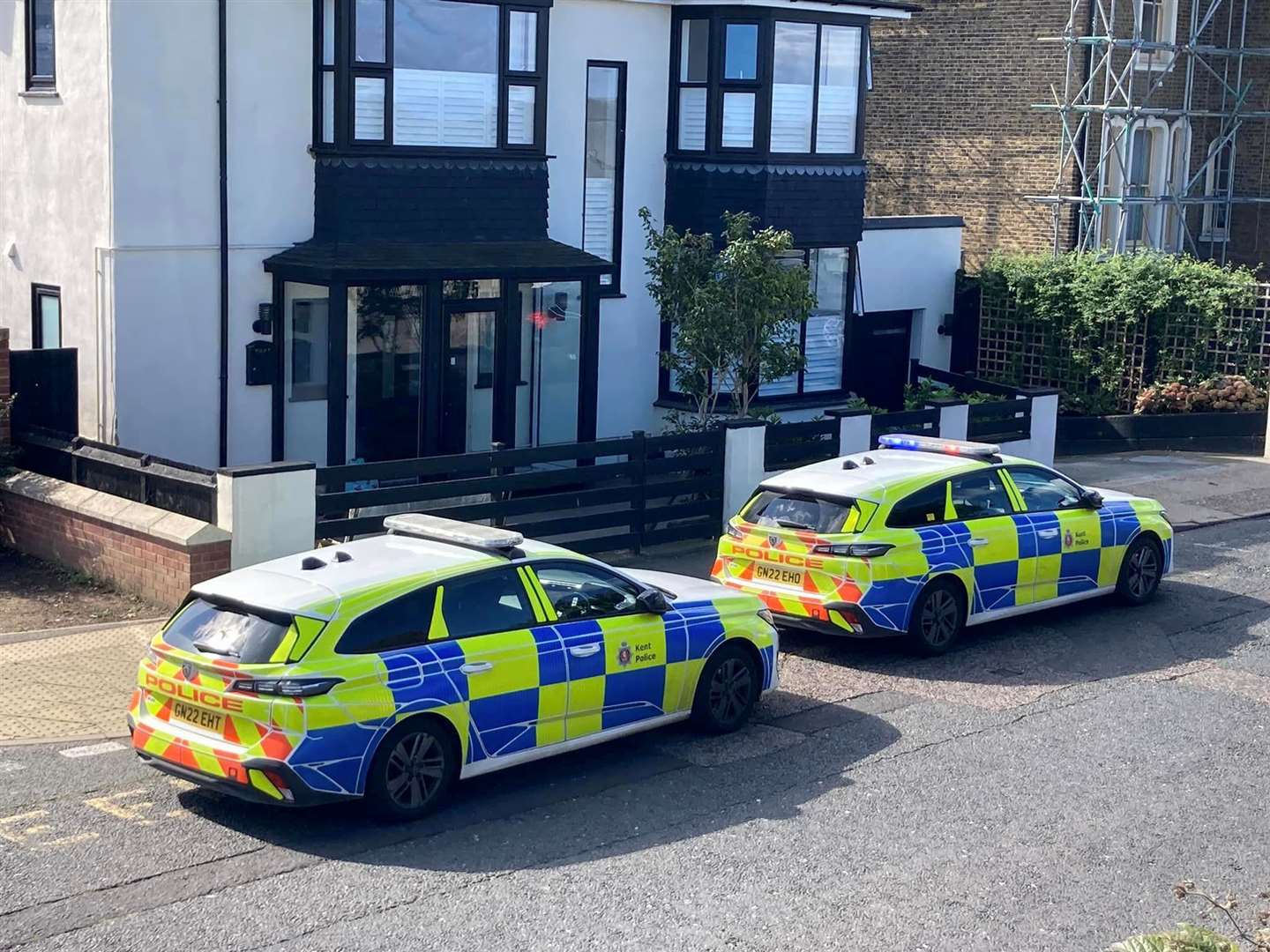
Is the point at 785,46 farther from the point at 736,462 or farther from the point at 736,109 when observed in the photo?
the point at 736,462

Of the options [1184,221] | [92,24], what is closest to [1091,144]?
[1184,221]

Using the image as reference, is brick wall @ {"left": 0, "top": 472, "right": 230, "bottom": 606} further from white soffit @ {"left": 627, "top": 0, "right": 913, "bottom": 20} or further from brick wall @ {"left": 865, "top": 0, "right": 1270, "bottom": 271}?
brick wall @ {"left": 865, "top": 0, "right": 1270, "bottom": 271}

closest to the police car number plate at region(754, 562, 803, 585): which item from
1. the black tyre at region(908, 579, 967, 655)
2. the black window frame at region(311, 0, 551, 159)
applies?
the black tyre at region(908, 579, 967, 655)

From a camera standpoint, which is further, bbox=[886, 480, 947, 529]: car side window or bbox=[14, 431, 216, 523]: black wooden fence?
bbox=[14, 431, 216, 523]: black wooden fence

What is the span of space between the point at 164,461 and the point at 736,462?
5674 millimetres

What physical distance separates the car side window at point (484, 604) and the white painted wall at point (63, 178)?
8332 mm

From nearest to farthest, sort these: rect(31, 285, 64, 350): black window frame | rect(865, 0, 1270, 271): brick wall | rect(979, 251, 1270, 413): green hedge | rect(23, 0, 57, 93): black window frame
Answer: rect(23, 0, 57, 93): black window frame → rect(31, 285, 64, 350): black window frame → rect(979, 251, 1270, 413): green hedge → rect(865, 0, 1270, 271): brick wall

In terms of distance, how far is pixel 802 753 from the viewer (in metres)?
10.2

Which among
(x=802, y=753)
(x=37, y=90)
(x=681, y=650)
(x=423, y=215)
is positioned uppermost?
(x=37, y=90)

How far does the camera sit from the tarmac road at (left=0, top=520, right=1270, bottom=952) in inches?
299

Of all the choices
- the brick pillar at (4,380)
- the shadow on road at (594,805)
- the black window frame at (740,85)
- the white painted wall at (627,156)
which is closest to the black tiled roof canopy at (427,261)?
the white painted wall at (627,156)

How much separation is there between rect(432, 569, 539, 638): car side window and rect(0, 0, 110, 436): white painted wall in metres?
8.33

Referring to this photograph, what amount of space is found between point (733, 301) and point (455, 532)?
8064mm

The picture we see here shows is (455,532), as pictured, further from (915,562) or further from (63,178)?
(63,178)
